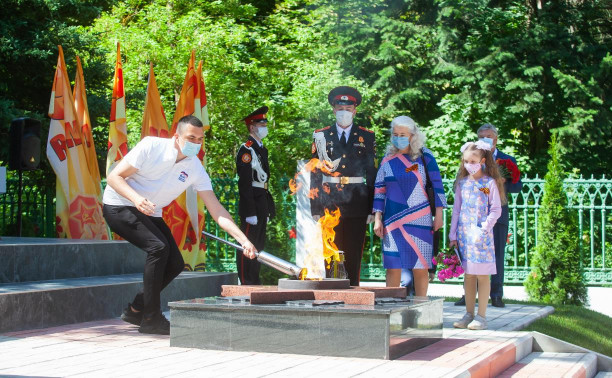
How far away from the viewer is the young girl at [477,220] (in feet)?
23.4

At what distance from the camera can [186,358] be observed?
17.0 feet

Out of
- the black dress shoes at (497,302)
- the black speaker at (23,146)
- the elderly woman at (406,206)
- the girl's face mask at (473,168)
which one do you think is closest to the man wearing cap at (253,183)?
the elderly woman at (406,206)

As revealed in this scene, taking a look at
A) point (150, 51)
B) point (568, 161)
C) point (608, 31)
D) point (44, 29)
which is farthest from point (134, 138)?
point (608, 31)

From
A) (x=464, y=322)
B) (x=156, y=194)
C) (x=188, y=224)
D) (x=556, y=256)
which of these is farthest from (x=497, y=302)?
(x=188, y=224)

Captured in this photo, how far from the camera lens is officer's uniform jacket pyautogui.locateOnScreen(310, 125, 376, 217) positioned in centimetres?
741

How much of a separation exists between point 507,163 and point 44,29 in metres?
9.32

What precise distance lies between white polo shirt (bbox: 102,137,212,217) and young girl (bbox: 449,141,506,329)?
7.99ft

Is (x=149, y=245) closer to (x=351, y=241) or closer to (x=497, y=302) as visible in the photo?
A: (x=351, y=241)

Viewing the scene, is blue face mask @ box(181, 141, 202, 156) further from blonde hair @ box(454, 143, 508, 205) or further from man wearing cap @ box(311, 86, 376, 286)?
blonde hair @ box(454, 143, 508, 205)

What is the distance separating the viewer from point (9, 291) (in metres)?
6.70

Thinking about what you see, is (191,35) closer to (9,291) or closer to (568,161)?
(568,161)

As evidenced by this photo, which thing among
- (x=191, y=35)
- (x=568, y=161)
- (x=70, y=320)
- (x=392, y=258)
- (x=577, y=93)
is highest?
(x=191, y=35)

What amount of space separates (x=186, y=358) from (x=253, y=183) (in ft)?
14.9

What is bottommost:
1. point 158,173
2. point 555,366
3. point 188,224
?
point 555,366
